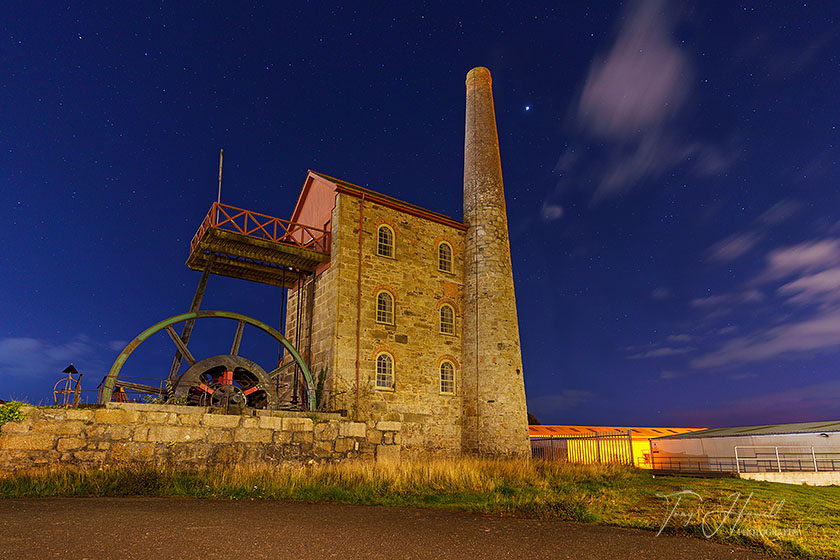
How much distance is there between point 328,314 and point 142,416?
7401mm

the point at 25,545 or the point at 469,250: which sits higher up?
the point at 469,250

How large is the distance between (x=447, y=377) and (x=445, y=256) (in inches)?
198

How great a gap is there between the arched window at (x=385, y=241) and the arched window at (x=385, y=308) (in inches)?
62.0

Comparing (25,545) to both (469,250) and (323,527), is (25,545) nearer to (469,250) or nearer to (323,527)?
(323,527)

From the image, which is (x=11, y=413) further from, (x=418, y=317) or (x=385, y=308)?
(x=418, y=317)

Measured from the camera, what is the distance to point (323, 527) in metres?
7.30

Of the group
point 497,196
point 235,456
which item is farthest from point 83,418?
point 497,196

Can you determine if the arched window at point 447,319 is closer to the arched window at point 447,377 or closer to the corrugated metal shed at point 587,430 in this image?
the arched window at point 447,377

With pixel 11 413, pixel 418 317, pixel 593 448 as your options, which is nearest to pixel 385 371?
pixel 418 317

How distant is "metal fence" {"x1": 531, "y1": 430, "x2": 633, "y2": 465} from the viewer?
23.0 m

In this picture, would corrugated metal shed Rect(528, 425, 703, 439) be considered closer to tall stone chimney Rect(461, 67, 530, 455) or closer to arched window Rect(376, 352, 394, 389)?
tall stone chimney Rect(461, 67, 530, 455)

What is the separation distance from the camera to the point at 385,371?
65.5 feet

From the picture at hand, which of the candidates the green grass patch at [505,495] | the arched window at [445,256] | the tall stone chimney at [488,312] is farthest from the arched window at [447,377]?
the green grass patch at [505,495]

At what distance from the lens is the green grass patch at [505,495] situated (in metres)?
7.40
